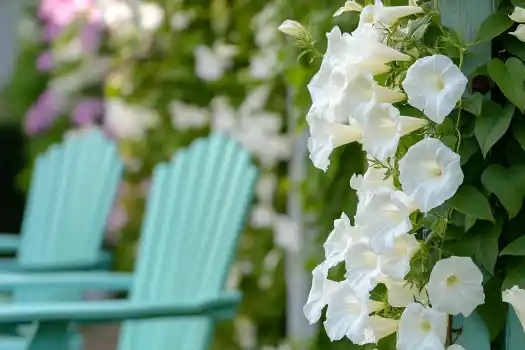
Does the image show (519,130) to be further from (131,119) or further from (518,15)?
(131,119)

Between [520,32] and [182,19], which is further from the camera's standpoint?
[182,19]

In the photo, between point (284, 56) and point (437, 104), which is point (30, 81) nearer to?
point (284, 56)

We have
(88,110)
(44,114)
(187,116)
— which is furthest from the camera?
(44,114)

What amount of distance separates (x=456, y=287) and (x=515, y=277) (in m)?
0.08

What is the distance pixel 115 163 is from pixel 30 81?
390 centimetres

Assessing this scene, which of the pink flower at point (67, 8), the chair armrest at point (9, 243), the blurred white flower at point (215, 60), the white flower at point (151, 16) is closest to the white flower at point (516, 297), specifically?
the chair armrest at point (9, 243)

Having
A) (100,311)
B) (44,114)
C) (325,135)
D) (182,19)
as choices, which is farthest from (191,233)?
(44,114)

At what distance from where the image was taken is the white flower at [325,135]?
4.06 ft

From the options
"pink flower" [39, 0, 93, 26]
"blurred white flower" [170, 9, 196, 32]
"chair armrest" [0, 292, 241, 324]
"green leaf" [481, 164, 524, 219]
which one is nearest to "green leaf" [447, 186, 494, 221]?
"green leaf" [481, 164, 524, 219]

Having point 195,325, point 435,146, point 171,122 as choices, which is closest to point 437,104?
point 435,146

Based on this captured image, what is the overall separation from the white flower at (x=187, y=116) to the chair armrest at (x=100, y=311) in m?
1.72

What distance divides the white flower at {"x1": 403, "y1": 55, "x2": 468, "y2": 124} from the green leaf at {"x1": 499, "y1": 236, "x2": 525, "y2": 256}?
18 centimetres

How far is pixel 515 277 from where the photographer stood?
1172 millimetres

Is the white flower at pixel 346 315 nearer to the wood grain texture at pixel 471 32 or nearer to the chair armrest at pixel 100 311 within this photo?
the wood grain texture at pixel 471 32
